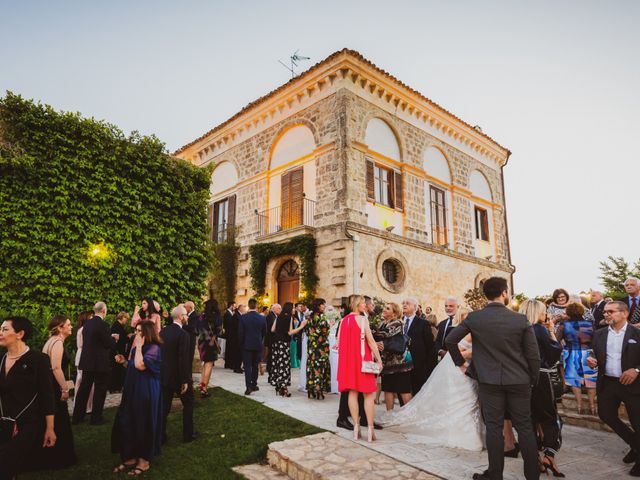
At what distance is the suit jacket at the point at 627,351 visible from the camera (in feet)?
13.7

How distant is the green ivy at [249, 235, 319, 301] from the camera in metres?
13.5

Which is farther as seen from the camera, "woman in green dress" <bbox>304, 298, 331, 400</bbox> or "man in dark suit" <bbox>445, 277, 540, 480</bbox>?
"woman in green dress" <bbox>304, 298, 331, 400</bbox>

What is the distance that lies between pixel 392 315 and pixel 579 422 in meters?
3.02

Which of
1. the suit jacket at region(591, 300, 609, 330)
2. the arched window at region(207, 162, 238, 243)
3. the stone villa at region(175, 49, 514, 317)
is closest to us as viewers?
the suit jacket at region(591, 300, 609, 330)

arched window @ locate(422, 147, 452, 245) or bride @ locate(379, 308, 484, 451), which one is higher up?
arched window @ locate(422, 147, 452, 245)

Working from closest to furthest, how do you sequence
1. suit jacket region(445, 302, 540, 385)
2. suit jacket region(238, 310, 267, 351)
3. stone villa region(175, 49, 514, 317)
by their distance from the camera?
suit jacket region(445, 302, 540, 385), suit jacket region(238, 310, 267, 351), stone villa region(175, 49, 514, 317)

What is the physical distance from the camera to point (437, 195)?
17484mm

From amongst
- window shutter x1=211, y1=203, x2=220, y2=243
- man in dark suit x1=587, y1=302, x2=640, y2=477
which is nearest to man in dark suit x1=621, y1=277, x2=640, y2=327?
man in dark suit x1=587, y1=302, x2=640, y2=477

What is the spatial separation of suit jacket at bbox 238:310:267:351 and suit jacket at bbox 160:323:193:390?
2761mm

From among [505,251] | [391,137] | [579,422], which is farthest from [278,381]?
[505,251]

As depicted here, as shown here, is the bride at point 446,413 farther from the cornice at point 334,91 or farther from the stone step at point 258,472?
the cornice at point 334,91

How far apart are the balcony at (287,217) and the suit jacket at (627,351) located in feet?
33.3

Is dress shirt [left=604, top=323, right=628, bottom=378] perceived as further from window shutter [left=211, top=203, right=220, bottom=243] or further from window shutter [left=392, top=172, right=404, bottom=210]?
window shutter [left=211, top=203, right=220, bottom=243]

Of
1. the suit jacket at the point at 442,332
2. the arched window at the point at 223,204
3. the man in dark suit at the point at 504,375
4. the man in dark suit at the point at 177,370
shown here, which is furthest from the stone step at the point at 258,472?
the arched window at the point at 223,204
